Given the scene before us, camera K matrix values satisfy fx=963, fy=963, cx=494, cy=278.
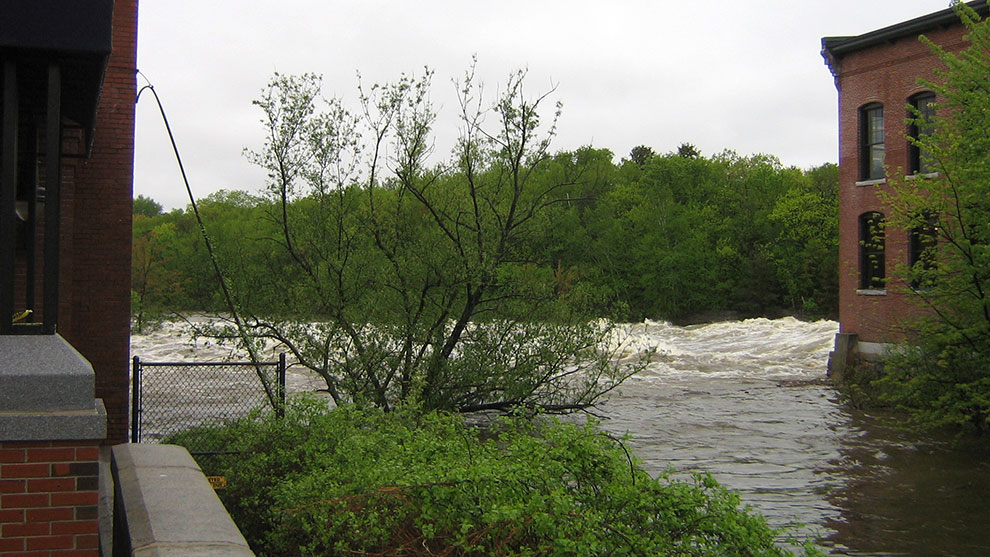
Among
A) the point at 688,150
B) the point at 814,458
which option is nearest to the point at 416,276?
the point at 814,458

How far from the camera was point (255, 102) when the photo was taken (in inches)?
571

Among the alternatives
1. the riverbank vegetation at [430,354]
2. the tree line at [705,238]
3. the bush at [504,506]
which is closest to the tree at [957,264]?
the riverbank vegetation at [430,354]

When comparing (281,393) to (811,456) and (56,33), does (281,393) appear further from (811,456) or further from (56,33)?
(811,456)

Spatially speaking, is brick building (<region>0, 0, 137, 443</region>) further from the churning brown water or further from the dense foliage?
the churning brown water

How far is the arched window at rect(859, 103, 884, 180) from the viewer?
92.6ft

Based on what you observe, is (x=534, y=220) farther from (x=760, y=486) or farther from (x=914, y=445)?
(x=914, y=445)

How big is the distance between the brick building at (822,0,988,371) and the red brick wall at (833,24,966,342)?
0.09 feet

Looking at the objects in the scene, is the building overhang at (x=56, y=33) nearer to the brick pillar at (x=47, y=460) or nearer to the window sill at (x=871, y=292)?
the brick pillar at (x=47, y=460)

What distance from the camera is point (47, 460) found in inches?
179

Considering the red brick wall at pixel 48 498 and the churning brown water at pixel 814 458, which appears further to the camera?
the churning brown water at pixel 814 458

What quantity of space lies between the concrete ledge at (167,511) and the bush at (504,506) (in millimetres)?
814

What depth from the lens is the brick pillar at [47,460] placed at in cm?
→ 448

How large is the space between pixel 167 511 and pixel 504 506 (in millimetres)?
1871

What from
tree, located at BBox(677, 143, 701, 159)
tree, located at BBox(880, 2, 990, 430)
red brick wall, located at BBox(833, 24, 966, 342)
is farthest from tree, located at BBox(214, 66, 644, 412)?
tree, located at BBox(677, 143, 701, 159)
